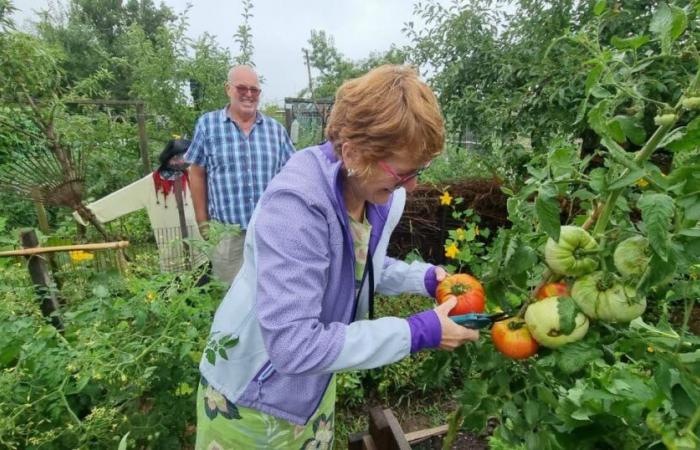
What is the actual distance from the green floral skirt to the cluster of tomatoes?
778 millimetres

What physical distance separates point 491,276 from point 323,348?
0.40 metres

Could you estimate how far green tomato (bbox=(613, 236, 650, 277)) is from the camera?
708mm

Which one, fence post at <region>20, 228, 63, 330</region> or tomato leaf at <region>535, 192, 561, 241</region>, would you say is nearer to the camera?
tomato leaf at <region>535, 192, 561, 241</region>

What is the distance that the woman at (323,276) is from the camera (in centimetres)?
98

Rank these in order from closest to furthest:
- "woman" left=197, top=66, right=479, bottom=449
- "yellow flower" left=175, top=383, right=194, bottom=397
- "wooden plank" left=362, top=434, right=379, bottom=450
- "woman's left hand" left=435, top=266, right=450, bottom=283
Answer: "woman" left=197, top=66, right=479, bottom=449, "woman's left hand" left=435, top=266, right=450, bottom=283, "wooden plank" left=362, top=434, right=379, bottom=450, "yellow flower" left=175, top=383, right=194, bottom=397

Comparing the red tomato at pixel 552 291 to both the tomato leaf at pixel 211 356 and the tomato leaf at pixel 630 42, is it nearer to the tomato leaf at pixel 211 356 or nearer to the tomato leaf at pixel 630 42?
the tomato leaf at pixel 630 42

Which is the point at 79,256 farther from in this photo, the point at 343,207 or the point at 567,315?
the point at 567,315

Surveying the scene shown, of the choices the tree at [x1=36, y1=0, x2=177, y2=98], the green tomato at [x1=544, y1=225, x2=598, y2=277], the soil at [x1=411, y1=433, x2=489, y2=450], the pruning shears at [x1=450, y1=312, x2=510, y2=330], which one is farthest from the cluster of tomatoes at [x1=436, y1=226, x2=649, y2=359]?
the tree at [x1=36, y1=0, x2=177, y2=98]

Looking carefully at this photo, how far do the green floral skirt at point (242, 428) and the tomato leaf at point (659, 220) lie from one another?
1060mm

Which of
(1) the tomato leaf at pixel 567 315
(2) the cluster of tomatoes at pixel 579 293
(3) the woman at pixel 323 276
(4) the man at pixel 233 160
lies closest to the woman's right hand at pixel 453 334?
(3) the woman at pixel 323 276

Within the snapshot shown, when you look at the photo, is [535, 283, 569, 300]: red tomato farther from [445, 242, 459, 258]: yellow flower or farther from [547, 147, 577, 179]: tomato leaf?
[445, 242, 459, 258]: yellow flower

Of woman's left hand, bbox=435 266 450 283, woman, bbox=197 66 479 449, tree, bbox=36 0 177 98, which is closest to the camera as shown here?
woman, bbox=197 66 479 449

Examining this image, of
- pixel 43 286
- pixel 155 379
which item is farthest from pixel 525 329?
pixel 43 286

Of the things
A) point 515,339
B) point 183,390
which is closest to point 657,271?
point 515,339
